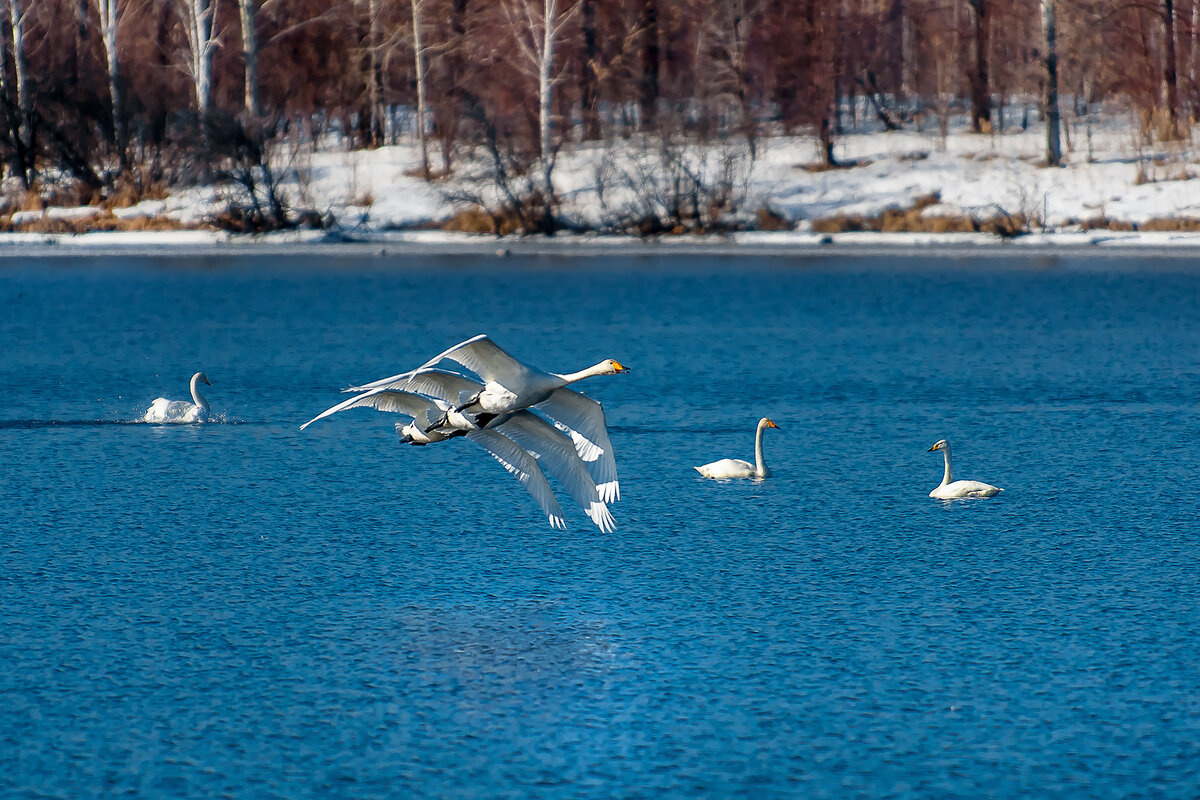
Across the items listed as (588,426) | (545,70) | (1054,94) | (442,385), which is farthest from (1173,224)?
(442,385)

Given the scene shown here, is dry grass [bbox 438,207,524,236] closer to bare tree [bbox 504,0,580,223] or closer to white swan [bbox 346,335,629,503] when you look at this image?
bare tree [bbox 504,0,580,223]

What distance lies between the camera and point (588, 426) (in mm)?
8516

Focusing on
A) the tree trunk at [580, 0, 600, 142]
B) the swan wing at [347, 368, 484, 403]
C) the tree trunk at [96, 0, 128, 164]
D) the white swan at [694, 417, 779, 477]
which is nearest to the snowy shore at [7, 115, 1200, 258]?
the tree trunk at [580, 0, 600, 142]

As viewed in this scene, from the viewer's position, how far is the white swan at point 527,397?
798cm

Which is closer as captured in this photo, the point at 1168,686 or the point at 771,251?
the point at 1168,686

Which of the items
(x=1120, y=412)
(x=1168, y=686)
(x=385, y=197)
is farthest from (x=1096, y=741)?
(x=385, y=197)

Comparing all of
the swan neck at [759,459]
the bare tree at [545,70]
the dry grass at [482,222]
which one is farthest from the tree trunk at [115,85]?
the swan neck at [759,459]

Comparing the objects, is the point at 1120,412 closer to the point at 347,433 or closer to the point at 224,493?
the point at 347,433

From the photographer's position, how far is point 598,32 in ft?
143

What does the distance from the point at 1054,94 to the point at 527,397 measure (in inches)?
1136

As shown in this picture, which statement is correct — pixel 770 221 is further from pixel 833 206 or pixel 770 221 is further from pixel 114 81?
pixel 114 81

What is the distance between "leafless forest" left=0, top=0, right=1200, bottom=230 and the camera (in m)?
36.9

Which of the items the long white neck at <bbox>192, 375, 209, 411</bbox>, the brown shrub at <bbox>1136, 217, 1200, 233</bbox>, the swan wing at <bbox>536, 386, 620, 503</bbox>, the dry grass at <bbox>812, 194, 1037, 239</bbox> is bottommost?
the long white neck at <bbox>192, 375, 209, 411</bbox>

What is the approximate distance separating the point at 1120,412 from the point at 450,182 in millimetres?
24359
